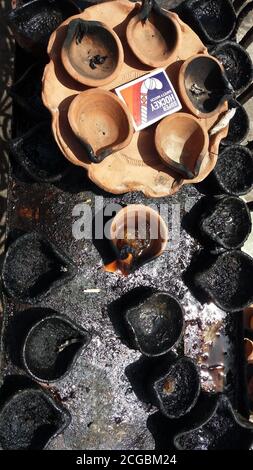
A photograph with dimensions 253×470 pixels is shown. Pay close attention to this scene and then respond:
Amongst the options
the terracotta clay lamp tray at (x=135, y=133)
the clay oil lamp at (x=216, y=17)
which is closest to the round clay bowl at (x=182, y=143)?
the terracotta clay lamp tray at (x=135, y=133)

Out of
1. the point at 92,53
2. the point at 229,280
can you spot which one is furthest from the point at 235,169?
the point at 92,53

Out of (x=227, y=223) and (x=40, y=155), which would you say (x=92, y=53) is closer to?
(x=40, y=155)

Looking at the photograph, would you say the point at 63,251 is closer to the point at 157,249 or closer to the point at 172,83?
the point at 157,249

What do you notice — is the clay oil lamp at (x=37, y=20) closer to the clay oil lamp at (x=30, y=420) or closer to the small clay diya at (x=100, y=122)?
the small clay diya at (x=100, y=122)

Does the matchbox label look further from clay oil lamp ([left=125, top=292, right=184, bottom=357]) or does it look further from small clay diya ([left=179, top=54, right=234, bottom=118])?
clay oil lamp ([left=125, top=292, right=184, bottom=357])

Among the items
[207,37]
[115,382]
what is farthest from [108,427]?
[207,37]

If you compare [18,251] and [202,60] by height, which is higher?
[202,60]
